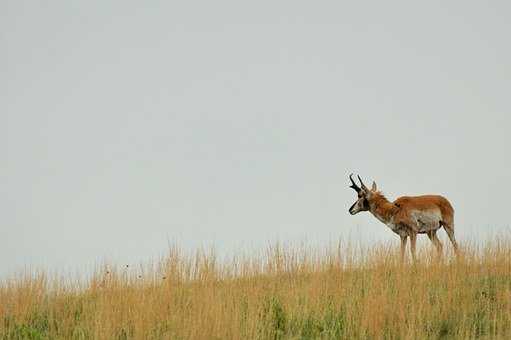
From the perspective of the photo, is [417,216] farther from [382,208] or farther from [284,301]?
[284,301]

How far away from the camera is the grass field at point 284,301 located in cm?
990

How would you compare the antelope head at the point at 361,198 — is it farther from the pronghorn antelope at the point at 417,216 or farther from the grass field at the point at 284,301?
the grass field at the point at 284,301

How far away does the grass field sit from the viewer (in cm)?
990

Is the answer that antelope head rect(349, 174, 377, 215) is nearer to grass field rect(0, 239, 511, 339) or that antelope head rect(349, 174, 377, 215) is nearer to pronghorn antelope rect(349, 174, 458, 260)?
pronghorn antelope rect(349, 174, 458, 260)

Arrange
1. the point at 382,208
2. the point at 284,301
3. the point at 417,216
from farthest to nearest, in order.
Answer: the point at 382,208, the point at 417,216, the point at 284,301

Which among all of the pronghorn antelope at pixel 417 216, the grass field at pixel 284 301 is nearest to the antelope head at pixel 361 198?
the pronghorn antelope at pixel 417 216

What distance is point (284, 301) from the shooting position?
11.2m

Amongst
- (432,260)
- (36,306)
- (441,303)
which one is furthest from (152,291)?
(432,260)

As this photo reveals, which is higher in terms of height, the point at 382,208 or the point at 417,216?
the point at 382,208

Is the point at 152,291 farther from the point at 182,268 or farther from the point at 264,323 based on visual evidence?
the point at 264,323

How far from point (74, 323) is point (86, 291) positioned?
2131mm

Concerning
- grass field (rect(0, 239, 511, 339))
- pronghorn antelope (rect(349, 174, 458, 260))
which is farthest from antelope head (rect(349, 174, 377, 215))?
grass field (rect(0, 239, 511, 339))

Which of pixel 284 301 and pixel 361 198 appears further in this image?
pixel 361 198

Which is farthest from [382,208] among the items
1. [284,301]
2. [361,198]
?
[284,301]
